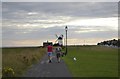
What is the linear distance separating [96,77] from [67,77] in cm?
153

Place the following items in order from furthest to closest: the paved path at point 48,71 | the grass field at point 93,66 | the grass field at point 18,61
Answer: the grass field at point 18,61 → the grass field at point 93,66 → the paved path at point 48,71

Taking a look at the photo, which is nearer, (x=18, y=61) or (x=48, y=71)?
(x=48, y=71)

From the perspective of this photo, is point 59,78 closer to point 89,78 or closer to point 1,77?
point 89,78

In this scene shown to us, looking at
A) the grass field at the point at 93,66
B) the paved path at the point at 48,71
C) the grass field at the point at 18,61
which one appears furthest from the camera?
the grass field at the point at 18,61

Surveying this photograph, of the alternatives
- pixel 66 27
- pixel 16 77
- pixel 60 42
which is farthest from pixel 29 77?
pixel 60 42

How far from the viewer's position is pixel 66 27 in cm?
5466

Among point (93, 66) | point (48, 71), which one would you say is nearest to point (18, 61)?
point (93, 66)

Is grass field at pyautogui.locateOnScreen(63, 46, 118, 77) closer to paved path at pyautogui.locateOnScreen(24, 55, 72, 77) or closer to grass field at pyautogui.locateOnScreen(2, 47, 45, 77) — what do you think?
paved path at pyautogui.locateOnScreen(24, 55, 72, 77)

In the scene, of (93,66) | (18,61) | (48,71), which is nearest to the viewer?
(48,71)

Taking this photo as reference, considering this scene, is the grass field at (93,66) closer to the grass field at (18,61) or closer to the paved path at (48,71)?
the paved path at (48,71)

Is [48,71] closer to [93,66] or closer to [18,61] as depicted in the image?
[18,61]

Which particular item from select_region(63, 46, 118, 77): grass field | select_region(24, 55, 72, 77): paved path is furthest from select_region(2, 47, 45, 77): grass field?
select_region(63, 46, 118, 77): grass field

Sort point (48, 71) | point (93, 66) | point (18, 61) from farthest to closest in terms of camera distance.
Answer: point (93, 66) → point (18, 61) → point (48, 71)

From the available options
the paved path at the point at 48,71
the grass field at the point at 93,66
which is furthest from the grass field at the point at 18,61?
the grass field at the point at 93,66
